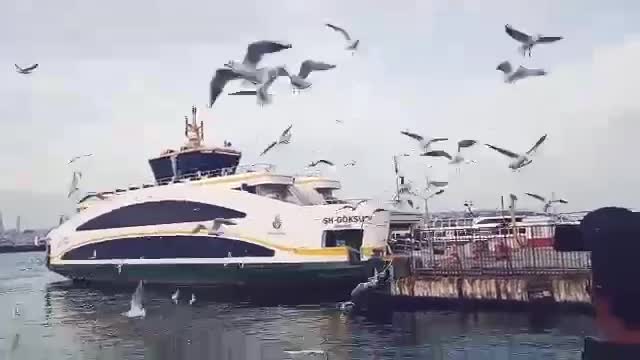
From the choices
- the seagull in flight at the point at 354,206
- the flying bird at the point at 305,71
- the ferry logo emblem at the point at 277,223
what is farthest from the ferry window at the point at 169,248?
the flying bird at the point at 305,71

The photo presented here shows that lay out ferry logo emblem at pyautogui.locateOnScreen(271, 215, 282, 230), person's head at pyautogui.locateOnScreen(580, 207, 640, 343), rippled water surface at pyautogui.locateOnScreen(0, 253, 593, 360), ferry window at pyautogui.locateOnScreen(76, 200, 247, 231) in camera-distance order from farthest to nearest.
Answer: ferry window at pyautogui.locateOnScreen(76, 200, 247, 231) < ferry logo emblem at pyautogui.locateOnScreen(271, 215, 282, 230) < rippled water surface at pyautogui.locateOnScreen(0, 253, 593, 360) < person's head at pyautogui.locateOnScreen(580, 207, 640, 343)

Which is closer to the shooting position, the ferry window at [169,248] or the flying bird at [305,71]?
the flying bird at [305,71]

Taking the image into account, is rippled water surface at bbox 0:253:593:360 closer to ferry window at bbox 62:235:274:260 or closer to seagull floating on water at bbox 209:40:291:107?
ferry window at bbox 62:235:274:260

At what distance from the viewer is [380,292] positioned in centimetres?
2928

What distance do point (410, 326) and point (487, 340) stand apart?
4.08 meters

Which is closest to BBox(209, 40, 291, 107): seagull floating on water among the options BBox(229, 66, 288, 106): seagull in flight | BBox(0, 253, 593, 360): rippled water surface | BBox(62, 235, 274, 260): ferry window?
BBox(229, 66, 288, 106): seagull in flight

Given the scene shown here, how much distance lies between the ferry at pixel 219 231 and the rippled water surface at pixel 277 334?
235 centimetres

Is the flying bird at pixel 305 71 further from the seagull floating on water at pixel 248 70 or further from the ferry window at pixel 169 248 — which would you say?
the ferry window at pixel 169 248

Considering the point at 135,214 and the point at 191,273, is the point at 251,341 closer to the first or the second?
the point at 191,273

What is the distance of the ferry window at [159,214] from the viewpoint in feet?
118

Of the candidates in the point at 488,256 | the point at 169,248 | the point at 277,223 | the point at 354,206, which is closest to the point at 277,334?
the point at 354,206

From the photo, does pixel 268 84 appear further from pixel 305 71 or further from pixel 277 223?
pixel 277 223

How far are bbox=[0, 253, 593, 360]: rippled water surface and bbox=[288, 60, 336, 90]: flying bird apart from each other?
871 centimetres

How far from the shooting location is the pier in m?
24.3
